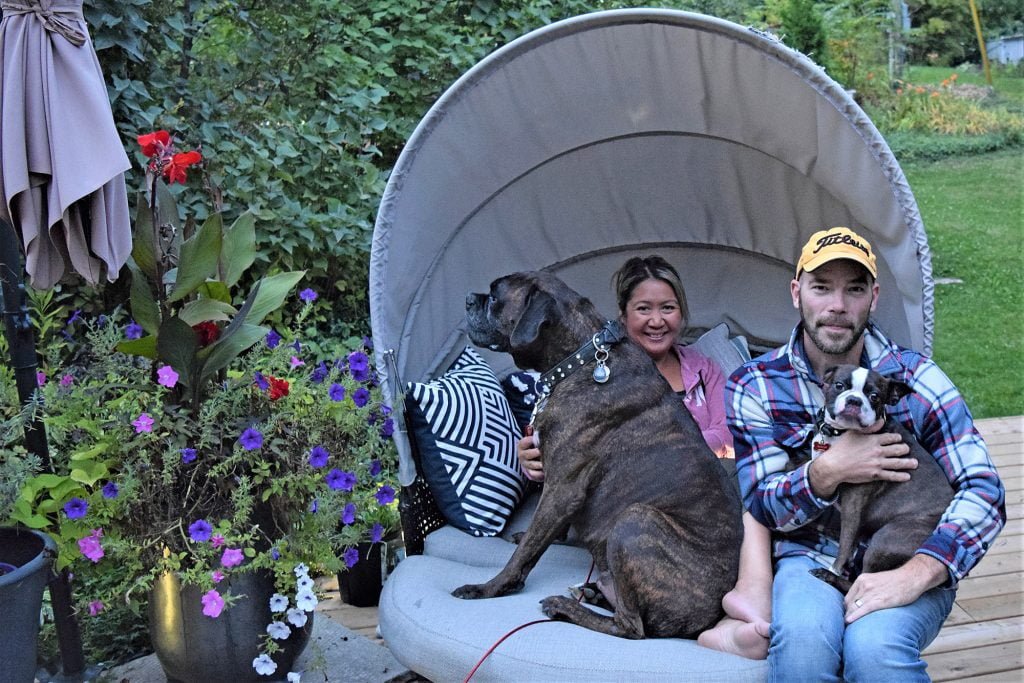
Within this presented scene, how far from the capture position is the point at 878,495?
2.71 meters

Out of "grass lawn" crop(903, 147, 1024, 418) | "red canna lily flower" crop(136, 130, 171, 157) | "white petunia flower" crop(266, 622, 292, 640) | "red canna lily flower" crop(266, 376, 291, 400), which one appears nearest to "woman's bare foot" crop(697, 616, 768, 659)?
"white petunia flower" crop(266, 622, 292, 640)

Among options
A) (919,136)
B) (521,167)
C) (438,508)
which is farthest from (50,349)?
(919,136)

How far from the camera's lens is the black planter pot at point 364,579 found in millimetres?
3924

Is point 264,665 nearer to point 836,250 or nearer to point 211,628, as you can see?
point 211,628

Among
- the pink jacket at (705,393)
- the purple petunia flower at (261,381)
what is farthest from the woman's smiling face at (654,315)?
the purple petunia flower at (261,381)

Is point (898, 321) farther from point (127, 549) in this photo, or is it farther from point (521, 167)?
point (127, 549)

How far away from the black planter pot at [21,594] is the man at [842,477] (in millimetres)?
1887

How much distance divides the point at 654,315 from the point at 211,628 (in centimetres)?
181

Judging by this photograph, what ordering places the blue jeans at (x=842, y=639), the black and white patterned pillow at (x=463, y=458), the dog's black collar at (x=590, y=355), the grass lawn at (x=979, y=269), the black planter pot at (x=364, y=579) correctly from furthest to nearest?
the grass lawn at (x=979, y=269)
the black planter pot at (x=364, y=579)
the black and white patterned pillow at (x=463, y=458)
the dog's black collar at (x=590, y=355)
the blue jeans at (x=842, y=639)

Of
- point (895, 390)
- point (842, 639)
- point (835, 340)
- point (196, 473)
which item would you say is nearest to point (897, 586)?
point (842, 639)

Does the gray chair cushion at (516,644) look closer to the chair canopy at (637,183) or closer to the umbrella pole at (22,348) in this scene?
the chair canopy at (637,183)

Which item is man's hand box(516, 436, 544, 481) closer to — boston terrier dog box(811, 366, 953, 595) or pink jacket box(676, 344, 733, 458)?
pink jacket box(676, 344, 733, 458)

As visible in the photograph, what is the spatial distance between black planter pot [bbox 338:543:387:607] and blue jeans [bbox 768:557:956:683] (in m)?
1.79

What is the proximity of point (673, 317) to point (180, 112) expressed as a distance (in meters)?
2.74
